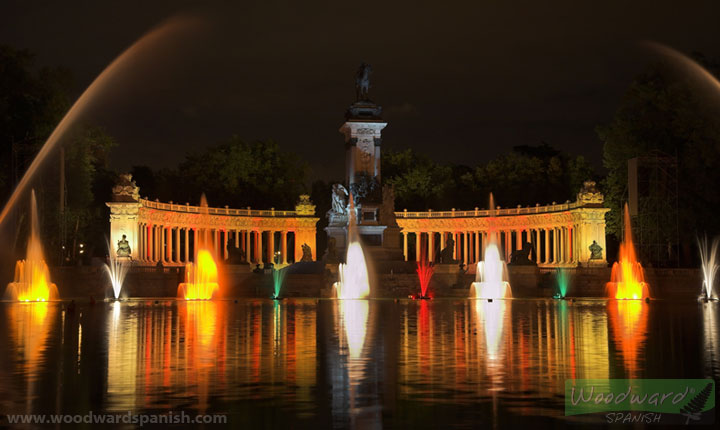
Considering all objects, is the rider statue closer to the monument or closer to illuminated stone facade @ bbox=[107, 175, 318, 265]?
illuminated stone facade @ bbox=[107, 175, 318, 265]

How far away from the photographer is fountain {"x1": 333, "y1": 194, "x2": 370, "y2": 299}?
6958cm

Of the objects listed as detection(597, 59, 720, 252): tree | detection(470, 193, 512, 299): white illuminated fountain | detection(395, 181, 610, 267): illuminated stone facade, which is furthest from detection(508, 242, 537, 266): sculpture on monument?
detection(395, 181, 610, 267): illuminated stone facade

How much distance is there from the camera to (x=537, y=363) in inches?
888

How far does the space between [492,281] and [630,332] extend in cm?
4515

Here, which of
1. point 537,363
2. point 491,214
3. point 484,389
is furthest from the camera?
point 491,214

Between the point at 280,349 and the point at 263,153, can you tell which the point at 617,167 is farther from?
the point at 280,349

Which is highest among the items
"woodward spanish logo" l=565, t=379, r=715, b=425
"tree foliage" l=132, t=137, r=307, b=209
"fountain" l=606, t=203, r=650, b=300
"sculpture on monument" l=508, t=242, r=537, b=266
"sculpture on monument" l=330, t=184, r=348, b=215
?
"tree foliage" l=132, t=137, r=307, b=209

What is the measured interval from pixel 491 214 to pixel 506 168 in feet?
55.3

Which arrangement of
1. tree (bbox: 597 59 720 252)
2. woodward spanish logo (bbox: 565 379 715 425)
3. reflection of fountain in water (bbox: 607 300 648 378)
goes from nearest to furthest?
woodward spanish logo (bbox: 565 379 715 425)
reflection of fountain in water (bbox: 607 300 648 378)
tree (bbox: 597 59 720 252)

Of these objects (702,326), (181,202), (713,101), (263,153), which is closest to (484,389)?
(702,326)

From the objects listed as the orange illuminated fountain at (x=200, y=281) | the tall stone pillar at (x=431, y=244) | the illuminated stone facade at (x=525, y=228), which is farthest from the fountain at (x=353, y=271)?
the tall stone pillar at (x=431, y=244)

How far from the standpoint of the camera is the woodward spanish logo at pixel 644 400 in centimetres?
1555

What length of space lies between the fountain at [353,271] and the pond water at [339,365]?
29.9m

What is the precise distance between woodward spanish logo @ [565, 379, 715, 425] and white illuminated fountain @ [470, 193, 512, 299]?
49123 millimetres
